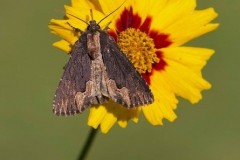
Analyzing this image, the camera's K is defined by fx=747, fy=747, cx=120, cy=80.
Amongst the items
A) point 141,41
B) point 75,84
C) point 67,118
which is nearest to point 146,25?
point 141,41

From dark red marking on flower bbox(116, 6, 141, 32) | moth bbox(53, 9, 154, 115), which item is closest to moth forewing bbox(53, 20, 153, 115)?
moth bbox(53, 9, 154, 115)

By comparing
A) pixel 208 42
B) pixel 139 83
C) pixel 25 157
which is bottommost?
pixel 25 157

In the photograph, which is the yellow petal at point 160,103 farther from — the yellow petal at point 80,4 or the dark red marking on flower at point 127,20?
the yellow petal at point 80,4

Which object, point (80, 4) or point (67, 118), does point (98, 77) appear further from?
point (67, 118)

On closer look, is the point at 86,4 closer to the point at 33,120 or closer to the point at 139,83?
the point at 139,83

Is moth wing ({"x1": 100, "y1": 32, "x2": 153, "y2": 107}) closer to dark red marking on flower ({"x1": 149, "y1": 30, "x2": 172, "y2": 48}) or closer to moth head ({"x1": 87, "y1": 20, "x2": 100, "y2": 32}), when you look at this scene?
moth head ({"x1": 87, "y1": 20, "x2": 100, "y2": 32})

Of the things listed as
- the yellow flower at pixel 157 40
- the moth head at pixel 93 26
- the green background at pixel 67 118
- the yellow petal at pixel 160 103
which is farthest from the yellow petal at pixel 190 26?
the green background at pixel 67 118

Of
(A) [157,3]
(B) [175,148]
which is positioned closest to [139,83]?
(A) [157,3]

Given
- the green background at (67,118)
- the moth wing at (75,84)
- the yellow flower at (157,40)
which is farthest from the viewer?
the green background at (67,118)
